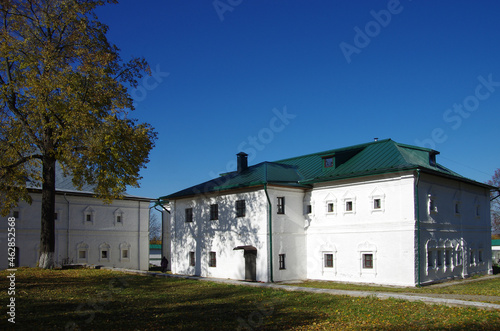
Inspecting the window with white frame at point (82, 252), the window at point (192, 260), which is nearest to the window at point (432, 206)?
the window at point (192, 260)

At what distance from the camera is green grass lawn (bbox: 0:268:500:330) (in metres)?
11.0

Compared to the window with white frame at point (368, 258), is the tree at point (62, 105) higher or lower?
higher

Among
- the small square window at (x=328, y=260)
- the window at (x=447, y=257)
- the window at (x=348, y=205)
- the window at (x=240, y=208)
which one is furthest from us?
the window at (x=240, y=208)

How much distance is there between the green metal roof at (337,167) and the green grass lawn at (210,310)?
8560 millimetres

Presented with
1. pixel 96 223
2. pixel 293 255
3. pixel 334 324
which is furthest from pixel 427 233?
pixel 96 223

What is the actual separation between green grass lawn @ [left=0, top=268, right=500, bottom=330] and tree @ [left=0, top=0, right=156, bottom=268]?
5246 mm

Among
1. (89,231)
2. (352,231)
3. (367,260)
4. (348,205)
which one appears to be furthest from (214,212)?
(89,231)

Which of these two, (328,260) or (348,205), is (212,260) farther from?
(348,205)

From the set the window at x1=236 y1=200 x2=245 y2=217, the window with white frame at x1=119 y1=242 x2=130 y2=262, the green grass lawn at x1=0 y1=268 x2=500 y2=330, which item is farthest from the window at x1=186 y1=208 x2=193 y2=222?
the green grass lawn at x1=0 y1=268 x2=500 y2=330

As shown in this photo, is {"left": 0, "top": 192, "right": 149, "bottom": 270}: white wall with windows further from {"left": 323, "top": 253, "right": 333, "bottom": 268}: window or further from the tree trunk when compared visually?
{"left": 323, "top": 253, "right": 333, "bottom": 268}: window

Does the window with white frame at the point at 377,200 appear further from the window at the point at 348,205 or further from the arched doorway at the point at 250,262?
the arched doorway at the point at 250,262

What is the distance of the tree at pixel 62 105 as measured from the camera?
1948cm

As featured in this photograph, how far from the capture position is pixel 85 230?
112ft

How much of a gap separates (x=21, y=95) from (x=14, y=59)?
181 centimetres
